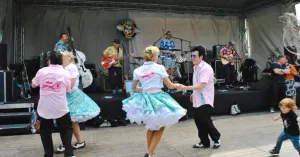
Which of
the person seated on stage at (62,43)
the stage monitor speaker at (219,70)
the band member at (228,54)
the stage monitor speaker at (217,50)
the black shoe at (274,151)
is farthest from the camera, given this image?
the stage monitor speaker at (217,50)

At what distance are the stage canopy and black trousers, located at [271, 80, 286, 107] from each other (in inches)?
115

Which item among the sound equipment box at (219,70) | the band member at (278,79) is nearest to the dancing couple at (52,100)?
the band member at (278,79)

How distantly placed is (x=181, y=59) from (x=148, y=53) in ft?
15.8

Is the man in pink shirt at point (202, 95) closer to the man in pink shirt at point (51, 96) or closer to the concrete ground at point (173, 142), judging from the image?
the concrete ground at point (173, 142)

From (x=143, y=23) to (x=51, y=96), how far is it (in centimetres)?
705

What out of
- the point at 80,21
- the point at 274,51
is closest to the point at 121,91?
the point at 80,21

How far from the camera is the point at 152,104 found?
3002mm

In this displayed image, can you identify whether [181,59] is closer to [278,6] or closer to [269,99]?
[269,99]

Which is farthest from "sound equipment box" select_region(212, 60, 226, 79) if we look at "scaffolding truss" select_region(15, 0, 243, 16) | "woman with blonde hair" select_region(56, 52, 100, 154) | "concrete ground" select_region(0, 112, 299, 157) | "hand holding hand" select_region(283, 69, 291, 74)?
"woman with blonde hair" select_region(56, 52, 100, 154)

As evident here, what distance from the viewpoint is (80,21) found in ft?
29.5

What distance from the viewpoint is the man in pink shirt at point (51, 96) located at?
9.52ft

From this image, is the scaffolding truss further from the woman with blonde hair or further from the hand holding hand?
the woman with blonde hair

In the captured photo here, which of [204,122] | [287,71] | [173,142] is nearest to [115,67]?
[173,142]

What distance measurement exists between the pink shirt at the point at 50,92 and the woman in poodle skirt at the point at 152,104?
780 mm
